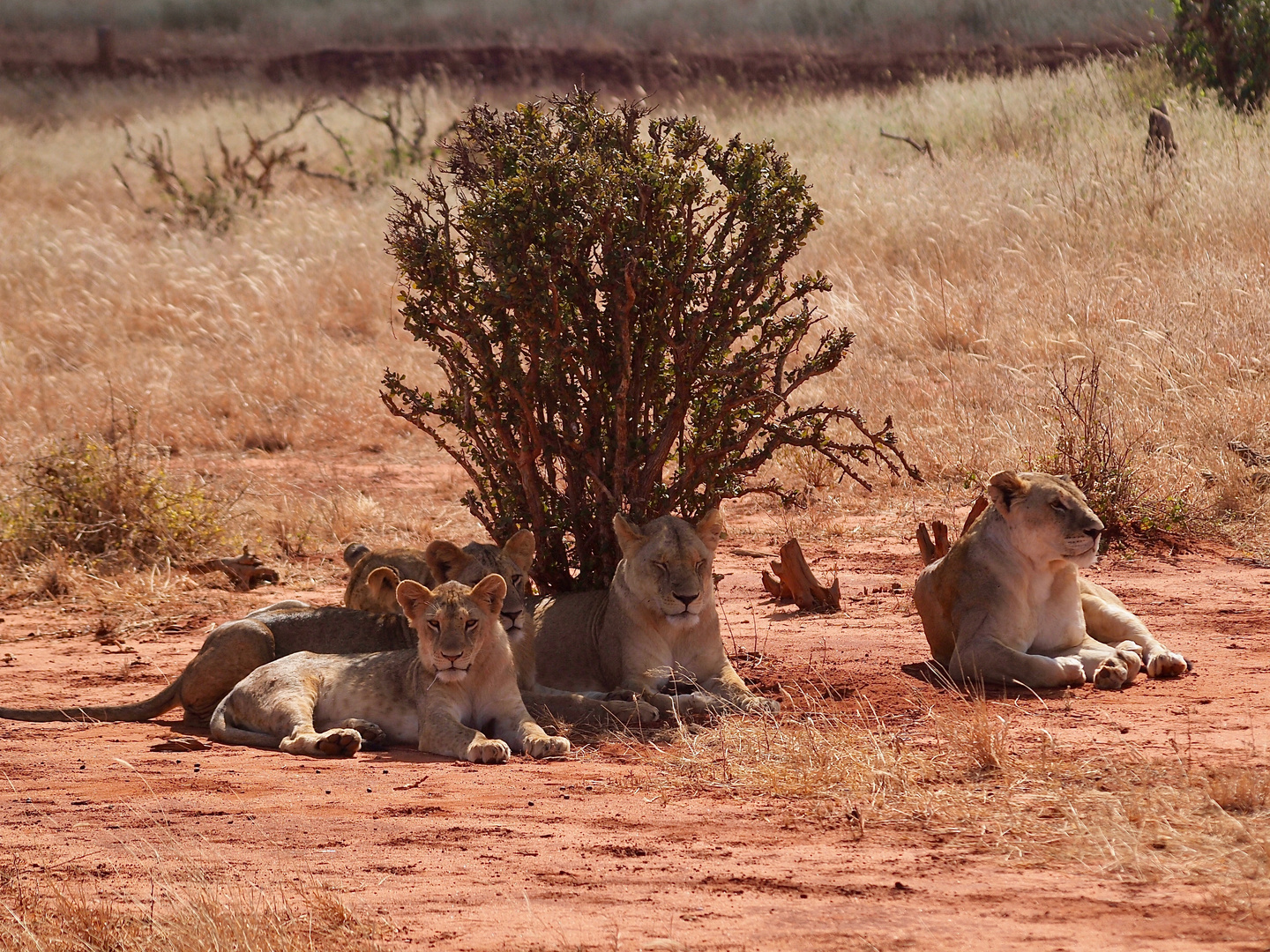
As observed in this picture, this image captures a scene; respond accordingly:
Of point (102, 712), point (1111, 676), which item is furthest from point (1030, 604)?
point (102, 712)

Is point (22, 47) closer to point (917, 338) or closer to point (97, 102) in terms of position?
point (97, 102)

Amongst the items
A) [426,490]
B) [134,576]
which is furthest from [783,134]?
[134,576]

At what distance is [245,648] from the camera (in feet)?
23.6

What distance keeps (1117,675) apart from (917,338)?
893cm

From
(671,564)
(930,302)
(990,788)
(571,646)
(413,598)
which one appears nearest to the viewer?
(990,788)

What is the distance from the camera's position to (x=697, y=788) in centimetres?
557

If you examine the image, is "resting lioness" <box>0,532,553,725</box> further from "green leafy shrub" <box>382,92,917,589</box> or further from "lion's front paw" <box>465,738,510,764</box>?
"green leafy shrub" <box>382,92,917,589</box>

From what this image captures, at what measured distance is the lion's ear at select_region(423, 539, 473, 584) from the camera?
7.00 m

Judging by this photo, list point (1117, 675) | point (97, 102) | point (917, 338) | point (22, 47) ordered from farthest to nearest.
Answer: point (22, 47), point (97, 102), point (917, 338), point (1117, 675)

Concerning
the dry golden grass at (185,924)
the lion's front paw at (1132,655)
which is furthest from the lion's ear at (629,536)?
the dry golden grass at (185,924)

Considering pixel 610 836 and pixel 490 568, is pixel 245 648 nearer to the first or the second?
pixel 490 568

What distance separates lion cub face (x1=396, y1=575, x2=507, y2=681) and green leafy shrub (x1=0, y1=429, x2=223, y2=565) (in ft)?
15.7

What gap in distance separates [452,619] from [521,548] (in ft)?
2.56

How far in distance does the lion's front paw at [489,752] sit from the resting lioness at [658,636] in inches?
35.2
